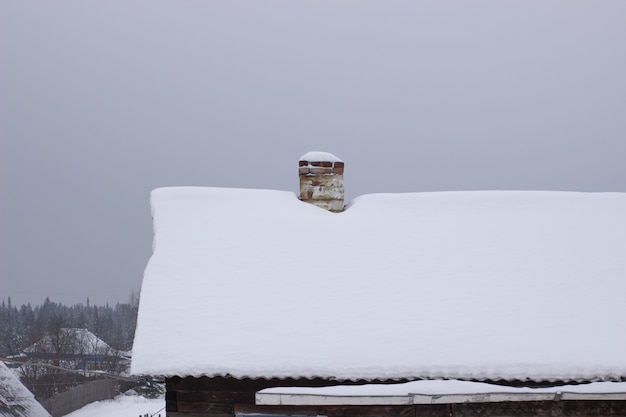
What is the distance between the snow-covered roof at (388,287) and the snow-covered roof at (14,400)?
42.7 ft

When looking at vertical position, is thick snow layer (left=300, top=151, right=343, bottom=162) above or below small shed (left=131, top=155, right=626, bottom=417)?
above

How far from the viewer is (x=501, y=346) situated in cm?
566

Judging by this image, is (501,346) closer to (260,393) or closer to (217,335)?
(260,393)

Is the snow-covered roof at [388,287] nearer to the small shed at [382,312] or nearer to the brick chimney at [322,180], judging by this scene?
the small shed at [382,312]

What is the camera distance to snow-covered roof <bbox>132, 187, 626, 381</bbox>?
5.47 metres

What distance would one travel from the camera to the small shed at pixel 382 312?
538 centimetres

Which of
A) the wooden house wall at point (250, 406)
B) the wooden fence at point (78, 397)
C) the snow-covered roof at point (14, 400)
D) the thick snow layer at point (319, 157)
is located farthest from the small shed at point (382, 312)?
the wooden fence at point (78, 397)

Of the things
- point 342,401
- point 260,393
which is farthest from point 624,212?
point 260,393

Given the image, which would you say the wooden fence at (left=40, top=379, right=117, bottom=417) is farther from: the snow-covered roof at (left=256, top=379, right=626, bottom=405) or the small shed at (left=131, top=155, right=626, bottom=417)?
the snow-covered roof at (left=256, top=379, right=626, bottom=405)

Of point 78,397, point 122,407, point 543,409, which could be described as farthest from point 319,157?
point 78,397

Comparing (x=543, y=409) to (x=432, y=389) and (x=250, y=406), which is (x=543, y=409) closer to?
(x=432, y=389)

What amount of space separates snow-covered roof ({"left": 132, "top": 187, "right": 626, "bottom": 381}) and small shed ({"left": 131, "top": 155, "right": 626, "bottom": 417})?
0.02m

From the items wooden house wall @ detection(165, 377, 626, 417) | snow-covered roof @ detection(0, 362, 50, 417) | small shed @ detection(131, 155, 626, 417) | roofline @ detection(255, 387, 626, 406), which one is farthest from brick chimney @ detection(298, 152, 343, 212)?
snow-covered roof @ detection(0, 362, 50, 417)

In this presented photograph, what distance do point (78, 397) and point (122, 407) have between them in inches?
92.0
